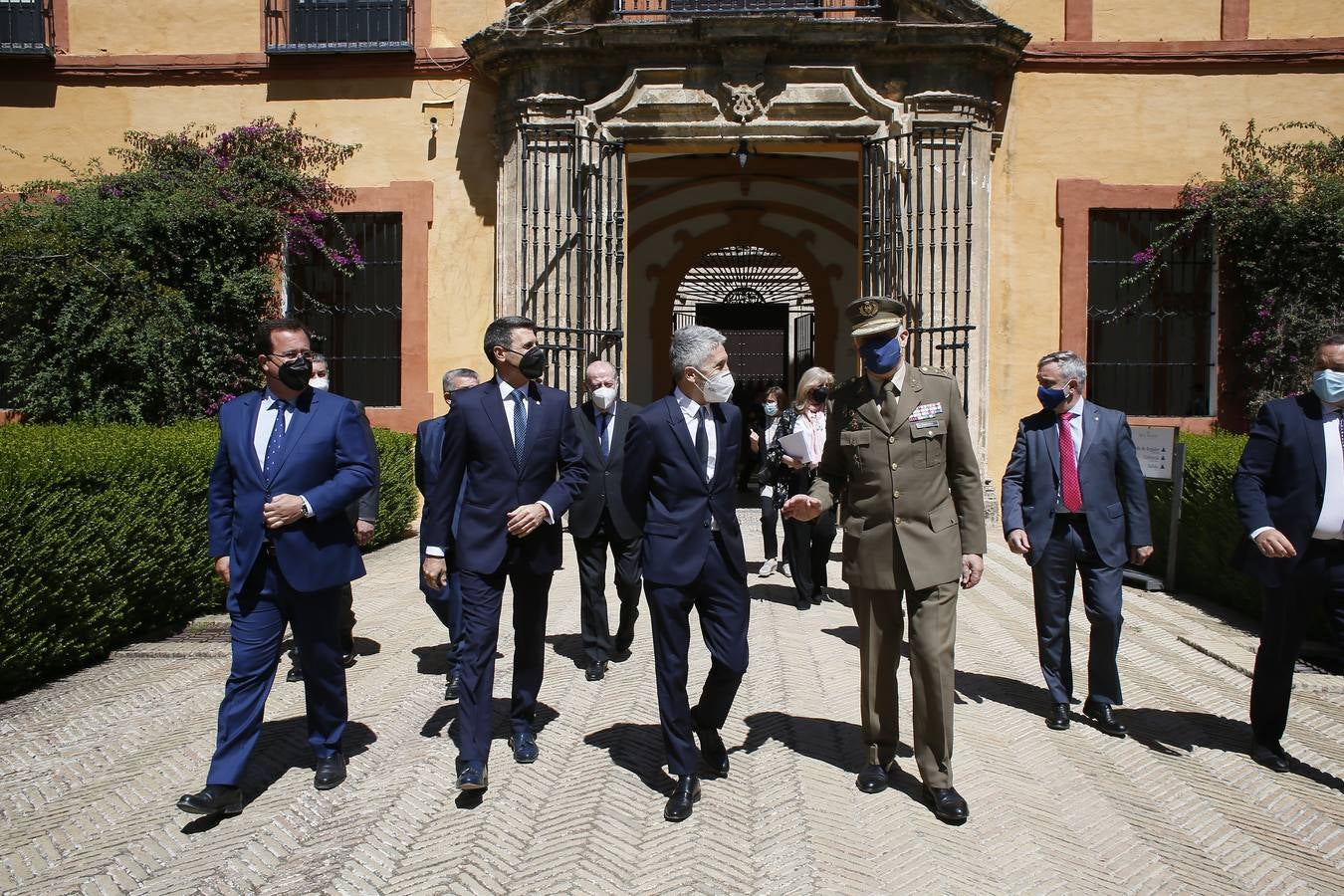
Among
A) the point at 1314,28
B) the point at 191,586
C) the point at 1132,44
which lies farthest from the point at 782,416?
the point at 1314,28

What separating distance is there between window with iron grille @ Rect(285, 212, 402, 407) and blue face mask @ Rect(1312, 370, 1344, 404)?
391 inches

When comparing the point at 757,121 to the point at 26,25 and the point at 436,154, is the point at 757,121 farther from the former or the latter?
the point at 26,25

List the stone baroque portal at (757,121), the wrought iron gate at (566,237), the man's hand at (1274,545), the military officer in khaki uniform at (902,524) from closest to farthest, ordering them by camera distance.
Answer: the military officer in khaki uniform at (902,524) → the man's hand at (1274,545) → the stone baroque portal at (757,121) → the wrought iron gate at (566,237)

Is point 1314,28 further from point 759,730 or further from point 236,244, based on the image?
point 236,244

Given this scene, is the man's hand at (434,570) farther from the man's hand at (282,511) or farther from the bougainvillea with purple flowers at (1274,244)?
the bougainvillea with purple flowers at (1274,244)

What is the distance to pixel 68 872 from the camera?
3330mm

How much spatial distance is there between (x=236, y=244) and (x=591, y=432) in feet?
24.6

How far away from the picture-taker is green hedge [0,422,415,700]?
523cm

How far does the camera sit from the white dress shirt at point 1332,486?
4.27 metres

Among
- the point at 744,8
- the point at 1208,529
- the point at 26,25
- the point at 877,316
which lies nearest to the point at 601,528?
the point at 877,316

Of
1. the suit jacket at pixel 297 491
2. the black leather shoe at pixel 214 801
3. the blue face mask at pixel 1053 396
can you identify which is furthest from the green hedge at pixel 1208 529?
the black leather shoe at pixel 214 801

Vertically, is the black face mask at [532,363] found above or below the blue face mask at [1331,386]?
above

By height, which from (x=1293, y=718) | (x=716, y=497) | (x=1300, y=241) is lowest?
(x=1293, y=718)

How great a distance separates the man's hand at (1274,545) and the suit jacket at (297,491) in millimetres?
3833
